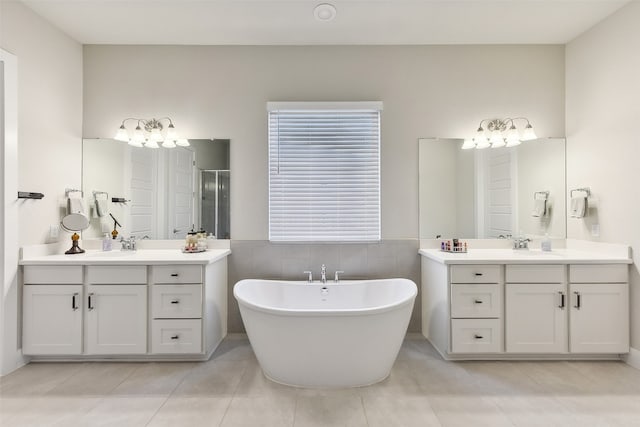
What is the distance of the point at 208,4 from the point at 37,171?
1787 mm

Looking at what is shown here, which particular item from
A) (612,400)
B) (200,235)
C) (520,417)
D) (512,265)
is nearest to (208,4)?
(200,235)

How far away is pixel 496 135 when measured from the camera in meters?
2.97

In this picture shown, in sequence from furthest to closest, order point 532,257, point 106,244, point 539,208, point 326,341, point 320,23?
point 539,208, point 106,244, point 320,23, point 532,257, point 326,341

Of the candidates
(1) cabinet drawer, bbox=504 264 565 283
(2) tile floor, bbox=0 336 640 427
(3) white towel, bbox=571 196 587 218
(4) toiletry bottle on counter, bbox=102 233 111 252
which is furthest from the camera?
(4) toiletry bottle on counter, bbox=102 233 111 252

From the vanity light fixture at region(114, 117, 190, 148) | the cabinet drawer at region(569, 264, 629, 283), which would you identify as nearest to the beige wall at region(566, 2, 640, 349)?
the cabinet drawer at region(569, 264, 629, 283)

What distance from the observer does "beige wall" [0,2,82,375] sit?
7.76 feet

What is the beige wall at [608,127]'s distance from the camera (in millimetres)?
2414

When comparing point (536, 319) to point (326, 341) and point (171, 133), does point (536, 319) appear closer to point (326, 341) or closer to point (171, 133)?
point (326, 341)

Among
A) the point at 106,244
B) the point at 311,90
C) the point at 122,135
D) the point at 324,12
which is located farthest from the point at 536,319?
the point at 122,135

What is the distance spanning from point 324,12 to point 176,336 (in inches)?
103

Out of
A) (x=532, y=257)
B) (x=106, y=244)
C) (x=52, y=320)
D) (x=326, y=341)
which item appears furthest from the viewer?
(x=106, y=244)

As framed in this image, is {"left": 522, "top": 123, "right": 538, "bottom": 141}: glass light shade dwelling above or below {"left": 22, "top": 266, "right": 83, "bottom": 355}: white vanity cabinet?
above

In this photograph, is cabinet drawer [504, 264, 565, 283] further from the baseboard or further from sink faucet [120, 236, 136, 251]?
sink faucet [120, 236, 136, 251]

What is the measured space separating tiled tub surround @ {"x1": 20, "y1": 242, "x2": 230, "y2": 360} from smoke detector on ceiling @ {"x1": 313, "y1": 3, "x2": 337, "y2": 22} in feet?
6.59
